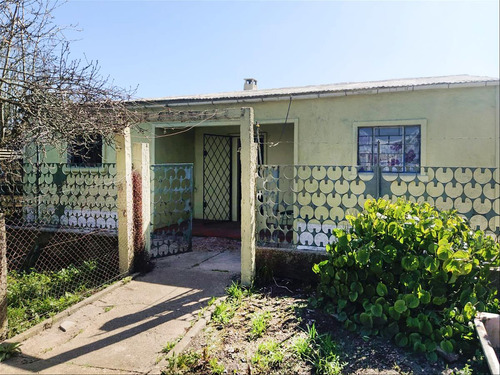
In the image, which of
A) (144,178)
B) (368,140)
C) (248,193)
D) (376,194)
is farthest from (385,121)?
(144,178)

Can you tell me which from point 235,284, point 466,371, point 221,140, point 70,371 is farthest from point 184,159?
point 466,371

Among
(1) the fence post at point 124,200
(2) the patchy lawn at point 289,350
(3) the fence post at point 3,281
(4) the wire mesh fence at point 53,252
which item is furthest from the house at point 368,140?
(3) the fence post at point 3,281

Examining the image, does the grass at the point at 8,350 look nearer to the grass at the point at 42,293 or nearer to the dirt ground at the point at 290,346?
the grass at the point at 42,293

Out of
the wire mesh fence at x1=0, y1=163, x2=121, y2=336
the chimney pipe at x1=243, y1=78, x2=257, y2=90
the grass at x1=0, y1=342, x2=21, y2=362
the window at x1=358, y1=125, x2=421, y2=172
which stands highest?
the chimney pipe at x1=243, y1=78, x2=257, y2=90

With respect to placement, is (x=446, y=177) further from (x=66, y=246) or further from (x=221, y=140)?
(x=66, y=246)

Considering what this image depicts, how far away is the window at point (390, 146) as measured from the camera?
291 inches

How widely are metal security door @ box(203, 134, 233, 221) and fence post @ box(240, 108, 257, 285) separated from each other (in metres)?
5.25

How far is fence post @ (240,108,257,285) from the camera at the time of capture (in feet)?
17.9

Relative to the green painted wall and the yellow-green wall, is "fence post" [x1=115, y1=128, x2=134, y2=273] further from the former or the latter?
the green painted wall

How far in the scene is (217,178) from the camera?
10.9 m

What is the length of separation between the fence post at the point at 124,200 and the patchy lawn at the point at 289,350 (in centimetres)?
207

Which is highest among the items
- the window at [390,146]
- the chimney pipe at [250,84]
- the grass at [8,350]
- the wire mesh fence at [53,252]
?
the chimney pipe at [250,84]

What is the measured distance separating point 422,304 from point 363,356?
0.81m

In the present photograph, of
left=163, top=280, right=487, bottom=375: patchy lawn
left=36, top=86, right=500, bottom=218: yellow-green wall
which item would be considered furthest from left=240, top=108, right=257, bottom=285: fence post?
left=36, top=86, right=500, bottom=218: yellow-green wall
